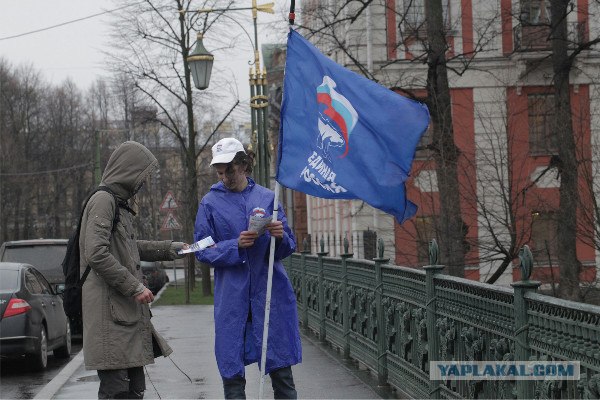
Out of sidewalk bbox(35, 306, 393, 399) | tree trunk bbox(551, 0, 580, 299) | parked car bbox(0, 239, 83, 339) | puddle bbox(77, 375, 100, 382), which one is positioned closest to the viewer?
sidewalk bbox(35, 306, 393, 399)

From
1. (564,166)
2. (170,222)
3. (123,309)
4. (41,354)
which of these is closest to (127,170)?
(123,309)

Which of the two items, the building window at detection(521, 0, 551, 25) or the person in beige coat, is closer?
the person in beige coat

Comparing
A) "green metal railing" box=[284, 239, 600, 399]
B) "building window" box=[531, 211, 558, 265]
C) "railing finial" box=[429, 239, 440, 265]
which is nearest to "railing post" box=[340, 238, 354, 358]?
"green metal railing" box=[284, 239, 600, 399]

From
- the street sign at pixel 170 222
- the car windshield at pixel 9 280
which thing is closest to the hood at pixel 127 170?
the car windshield at pixel 9 280

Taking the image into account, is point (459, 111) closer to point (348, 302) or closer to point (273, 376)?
point (348, 302)

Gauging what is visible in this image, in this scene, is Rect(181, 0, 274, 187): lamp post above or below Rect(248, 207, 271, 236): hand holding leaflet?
above

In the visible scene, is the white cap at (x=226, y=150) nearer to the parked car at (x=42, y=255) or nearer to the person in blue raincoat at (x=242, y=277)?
the person in blue raincoat at (x=242, y=277)

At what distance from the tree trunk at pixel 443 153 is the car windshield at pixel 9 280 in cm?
676

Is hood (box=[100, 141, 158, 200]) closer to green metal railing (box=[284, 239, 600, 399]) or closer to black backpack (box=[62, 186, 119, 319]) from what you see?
black backpack (box=[62, 186, 119, 319])

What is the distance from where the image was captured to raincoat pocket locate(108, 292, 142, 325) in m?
6.50

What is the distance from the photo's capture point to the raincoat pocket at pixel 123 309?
6.50m

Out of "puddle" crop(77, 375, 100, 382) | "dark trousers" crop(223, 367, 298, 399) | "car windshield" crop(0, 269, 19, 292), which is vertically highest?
"car windshield" crop(0, 269, 19, 292)

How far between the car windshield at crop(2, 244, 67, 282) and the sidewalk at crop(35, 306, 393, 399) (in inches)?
144

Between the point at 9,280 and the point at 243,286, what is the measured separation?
7825mm
